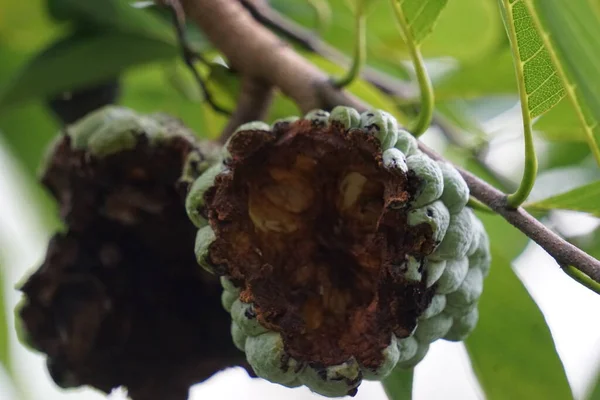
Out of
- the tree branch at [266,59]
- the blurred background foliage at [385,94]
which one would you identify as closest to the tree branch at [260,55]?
the tree branch at [266,59]

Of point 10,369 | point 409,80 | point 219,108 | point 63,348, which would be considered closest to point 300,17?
point 409,80

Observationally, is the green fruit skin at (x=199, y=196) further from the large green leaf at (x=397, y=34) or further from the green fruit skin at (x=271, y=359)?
the large green leaf at (x=397, y=34)

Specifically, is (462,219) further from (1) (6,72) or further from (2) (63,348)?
(1) (6,72)

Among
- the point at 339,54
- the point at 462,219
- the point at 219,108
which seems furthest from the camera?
the point at 339,54

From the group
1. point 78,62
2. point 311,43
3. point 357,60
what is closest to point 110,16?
point 78,62

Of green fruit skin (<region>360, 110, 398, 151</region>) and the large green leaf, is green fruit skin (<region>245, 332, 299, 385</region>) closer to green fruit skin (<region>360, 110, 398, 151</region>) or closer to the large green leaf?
green fruit skin (<region>360, 110, 398, 151</region>)

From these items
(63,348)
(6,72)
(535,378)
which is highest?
(535,378)

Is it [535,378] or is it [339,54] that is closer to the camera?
[535,378]
